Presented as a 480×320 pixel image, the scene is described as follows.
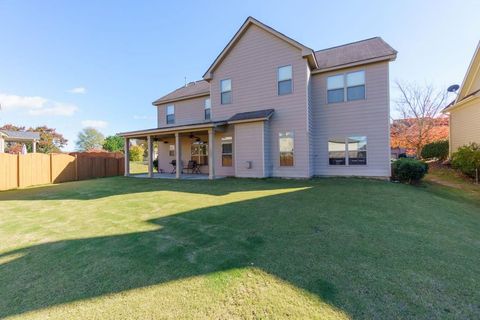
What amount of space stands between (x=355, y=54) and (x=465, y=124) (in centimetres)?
848

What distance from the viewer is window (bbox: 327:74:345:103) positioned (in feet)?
36.2

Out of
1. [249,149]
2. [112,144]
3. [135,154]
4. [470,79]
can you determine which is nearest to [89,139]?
[112,144]

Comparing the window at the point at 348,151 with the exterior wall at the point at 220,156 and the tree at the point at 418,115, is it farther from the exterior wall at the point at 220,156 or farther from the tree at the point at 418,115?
the tree at the point at 418,115

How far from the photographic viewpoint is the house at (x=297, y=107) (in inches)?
409

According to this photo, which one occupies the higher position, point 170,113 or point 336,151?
point 170,113

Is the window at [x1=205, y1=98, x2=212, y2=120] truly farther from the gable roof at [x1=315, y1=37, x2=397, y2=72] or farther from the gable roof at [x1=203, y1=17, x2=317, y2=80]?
the gable roof at [x1=315, y1=37, x2=397, y2=72]

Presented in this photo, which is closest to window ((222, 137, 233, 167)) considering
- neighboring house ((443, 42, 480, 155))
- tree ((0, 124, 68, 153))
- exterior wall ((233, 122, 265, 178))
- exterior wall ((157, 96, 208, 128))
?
exterior wall ((233, 122, 265, 178))

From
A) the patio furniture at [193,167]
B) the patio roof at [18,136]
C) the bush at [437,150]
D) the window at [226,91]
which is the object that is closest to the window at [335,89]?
the window at [226,91]

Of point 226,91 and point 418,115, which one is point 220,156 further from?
point 418,115

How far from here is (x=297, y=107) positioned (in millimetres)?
10945

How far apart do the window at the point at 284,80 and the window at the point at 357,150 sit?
13.3ft

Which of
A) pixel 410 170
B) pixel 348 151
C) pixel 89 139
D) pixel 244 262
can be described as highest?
pixel 89 139

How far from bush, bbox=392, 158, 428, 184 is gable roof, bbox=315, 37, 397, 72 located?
4844 millimetres

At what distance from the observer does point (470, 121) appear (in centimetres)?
1262
